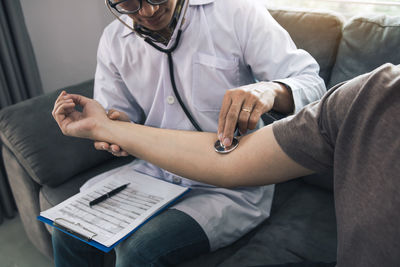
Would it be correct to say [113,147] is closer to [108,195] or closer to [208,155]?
[108,195]

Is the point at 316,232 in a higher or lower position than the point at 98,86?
lower

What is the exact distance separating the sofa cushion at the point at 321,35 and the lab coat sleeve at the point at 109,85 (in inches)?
29.8

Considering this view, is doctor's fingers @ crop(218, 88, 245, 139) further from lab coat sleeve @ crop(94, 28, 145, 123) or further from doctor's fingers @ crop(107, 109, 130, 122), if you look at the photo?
lab coat sleeve @ crop(94, 28, 145, 123)

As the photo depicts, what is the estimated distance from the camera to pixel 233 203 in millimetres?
1021

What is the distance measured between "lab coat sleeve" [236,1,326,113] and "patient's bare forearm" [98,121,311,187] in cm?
34

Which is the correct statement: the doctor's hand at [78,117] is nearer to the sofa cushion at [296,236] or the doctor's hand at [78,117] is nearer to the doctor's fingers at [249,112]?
the doctor's fingers at [249,112]

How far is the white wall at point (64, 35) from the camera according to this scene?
6.56 ft

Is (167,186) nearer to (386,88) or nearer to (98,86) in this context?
(98,86)

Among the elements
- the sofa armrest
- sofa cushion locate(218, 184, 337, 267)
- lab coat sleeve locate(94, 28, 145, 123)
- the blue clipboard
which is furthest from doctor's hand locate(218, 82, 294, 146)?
the sofa armrest

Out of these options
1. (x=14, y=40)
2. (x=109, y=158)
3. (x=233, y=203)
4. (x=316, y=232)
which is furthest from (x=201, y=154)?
(x=14, y=40)

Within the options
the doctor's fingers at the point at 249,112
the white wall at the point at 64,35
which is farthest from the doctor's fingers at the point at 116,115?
the white wall at the point at 64,35

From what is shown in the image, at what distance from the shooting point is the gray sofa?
3.74ft

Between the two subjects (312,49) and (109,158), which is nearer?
(312,49)

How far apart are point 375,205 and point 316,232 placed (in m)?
0.65
